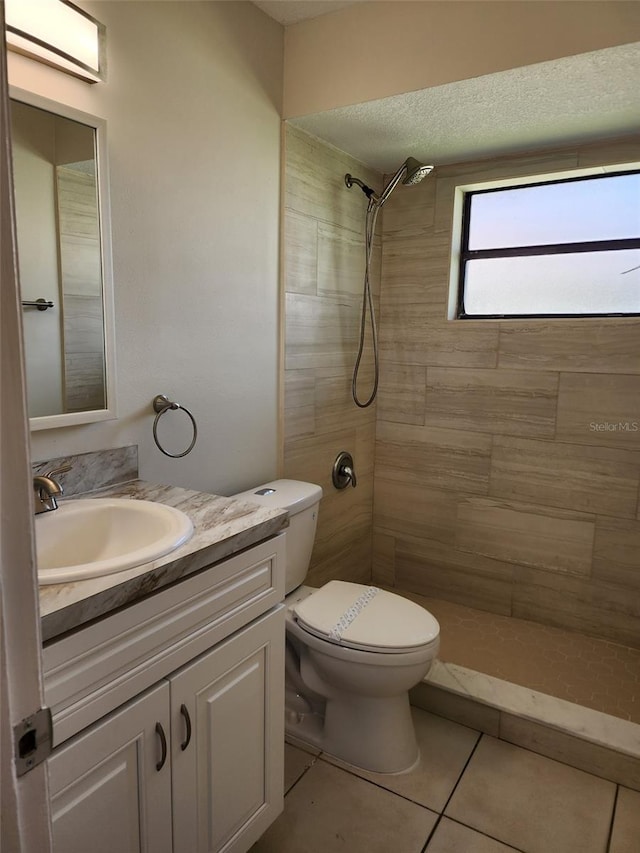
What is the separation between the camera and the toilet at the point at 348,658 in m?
1.73

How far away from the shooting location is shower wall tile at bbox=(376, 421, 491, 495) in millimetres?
2656

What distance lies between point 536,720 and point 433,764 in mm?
378

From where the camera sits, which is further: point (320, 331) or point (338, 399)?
point (338, 399)

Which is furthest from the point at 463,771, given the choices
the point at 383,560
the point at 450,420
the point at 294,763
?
the point at 450,420

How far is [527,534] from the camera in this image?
2.57 metres

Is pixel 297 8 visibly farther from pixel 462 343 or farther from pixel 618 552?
pixel 618 552

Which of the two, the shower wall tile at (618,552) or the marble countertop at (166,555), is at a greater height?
the marble countertop at (166,555)

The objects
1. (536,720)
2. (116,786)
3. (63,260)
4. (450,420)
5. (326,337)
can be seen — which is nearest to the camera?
(116,786)

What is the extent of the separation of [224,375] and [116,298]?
50 centimetres

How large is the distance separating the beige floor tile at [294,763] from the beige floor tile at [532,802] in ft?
1.54

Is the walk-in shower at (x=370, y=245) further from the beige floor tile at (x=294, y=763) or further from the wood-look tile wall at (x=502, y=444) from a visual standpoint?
the beige floor tile at (x=294, y=763)

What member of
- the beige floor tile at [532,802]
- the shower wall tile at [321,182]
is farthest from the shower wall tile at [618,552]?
the shower wall tile at [321,182]

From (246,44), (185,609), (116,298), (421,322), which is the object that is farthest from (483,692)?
(246,44)

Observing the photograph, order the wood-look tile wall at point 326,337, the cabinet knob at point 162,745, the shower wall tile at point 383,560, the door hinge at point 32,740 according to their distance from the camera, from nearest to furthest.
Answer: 1. the door hinge at point 32,740
2. the cabinet knob at point 162,745
3. the wood-look tile wall at point 326,337
4. the shower wall tile at point 383,560
